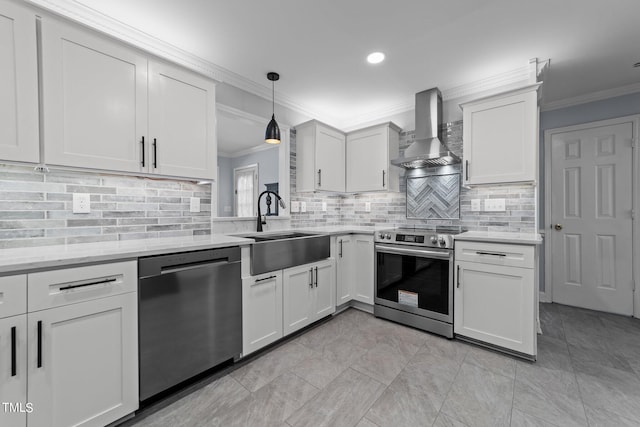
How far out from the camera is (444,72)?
2.68 metres

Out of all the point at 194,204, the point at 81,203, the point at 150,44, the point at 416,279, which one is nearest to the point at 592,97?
the point at 416,279

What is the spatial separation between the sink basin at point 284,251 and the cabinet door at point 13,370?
1.16 metres

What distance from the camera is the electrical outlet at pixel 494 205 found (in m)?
2.67

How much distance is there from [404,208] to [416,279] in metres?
1.08

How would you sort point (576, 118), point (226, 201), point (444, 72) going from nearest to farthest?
point (444, 72), point (576, 118), point (226, 201)

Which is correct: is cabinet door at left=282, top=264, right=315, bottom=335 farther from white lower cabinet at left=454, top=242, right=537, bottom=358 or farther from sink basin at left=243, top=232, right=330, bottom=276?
white lower cabinet at left=454, top=242, right=537, bottom=358

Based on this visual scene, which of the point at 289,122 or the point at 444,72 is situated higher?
the point at 444,72

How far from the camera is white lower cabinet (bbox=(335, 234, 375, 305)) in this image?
2885 millimetres

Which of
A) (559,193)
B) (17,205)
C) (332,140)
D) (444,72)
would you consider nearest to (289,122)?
(332,140)

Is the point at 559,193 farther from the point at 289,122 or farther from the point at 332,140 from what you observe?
the point at 289,122

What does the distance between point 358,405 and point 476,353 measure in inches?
46.1

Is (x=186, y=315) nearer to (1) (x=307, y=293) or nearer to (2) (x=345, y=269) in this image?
(1) (x=307, y=293)

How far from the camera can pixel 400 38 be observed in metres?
2.15

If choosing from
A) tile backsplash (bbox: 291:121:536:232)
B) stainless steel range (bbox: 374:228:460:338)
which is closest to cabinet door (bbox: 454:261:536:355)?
stainless steel range (bbox: 374:228:460:338)
